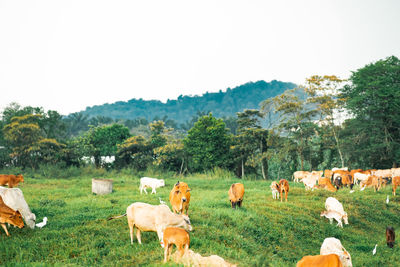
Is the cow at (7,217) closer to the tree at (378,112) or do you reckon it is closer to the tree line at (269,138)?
the tree line at (269,138)

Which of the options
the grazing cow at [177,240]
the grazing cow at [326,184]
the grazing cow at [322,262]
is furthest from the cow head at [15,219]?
the grazing cow at [326,184]

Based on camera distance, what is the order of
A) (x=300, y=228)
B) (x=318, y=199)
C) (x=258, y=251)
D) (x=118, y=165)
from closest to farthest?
1. (x=258, y=251)
2. (x=300, y=228)
3. (x=318, y=199)
4. (x=118, y=165)

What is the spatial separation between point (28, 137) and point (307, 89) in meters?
24.5

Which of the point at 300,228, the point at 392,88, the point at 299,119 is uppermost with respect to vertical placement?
the point at 392,88

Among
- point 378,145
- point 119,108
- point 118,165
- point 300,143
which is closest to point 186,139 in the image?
point 118,165

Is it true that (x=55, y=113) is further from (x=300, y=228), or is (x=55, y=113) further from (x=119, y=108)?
(x=119, y=108)

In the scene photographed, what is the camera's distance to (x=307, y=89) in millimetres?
25719

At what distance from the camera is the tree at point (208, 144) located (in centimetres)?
2612

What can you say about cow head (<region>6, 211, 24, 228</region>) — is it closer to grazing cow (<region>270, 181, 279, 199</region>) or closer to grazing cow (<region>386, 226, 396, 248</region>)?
grazing cow (<region>270, 181, 279, 199</region>)

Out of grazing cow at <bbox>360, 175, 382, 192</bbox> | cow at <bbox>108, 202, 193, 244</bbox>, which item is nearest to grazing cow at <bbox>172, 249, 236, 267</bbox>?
cow at <bbox>108, 202, 193, 244</bbox>

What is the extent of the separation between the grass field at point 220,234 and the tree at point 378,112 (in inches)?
445

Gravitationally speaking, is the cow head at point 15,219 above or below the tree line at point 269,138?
below

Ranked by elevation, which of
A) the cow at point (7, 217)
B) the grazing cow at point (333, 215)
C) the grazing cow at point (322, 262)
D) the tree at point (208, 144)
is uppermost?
the tree at point (208, 144)

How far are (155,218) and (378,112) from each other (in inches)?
961
